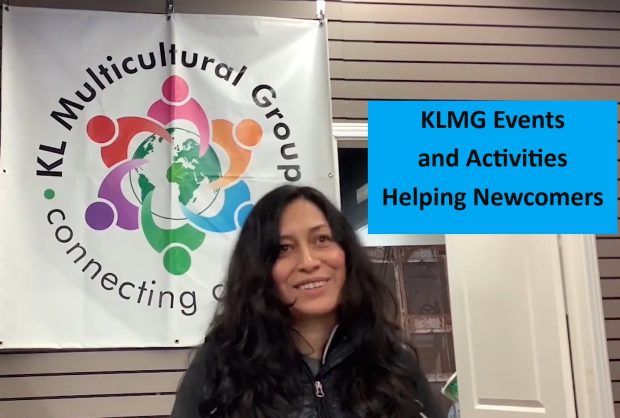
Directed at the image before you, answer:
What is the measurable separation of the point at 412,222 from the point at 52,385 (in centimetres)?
137

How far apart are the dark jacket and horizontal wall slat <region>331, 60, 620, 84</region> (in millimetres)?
1635

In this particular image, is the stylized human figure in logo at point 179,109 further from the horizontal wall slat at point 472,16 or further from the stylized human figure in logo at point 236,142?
the horizontal wall slat at point 472,16

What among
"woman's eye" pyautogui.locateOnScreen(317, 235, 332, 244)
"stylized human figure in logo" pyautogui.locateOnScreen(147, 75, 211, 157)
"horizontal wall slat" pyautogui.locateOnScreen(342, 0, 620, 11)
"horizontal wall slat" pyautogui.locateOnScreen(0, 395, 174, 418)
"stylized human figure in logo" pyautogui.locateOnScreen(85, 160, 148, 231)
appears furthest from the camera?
"horizontal wall slat" pyautogui.locateOnScreen(342, 0, 620, 11)

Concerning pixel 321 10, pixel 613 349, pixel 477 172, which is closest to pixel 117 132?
pixel 321 10

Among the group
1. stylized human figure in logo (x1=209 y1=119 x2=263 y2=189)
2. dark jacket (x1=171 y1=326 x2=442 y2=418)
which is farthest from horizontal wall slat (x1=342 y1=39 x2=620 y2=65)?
dark jacket (x1=171 y1=326 x2=442 y2=418)

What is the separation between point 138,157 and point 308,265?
141 cm

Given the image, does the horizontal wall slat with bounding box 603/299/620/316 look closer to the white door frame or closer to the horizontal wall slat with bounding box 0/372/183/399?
the white door frame

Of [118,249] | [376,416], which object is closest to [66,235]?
[118,249]

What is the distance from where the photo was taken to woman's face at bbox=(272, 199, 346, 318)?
120 centimetres

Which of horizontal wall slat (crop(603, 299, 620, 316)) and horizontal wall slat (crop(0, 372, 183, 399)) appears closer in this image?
horizontal wall slat (crop(0, 372, 183, 399))

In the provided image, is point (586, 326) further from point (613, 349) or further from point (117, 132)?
point (117, 132)

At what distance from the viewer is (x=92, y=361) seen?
2.31 m

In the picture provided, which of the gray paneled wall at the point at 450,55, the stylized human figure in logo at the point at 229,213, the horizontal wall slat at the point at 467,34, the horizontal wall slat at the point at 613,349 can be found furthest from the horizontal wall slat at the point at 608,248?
the stylized human figure in logo at the point at 229,213

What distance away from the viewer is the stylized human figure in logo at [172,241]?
238 cm
